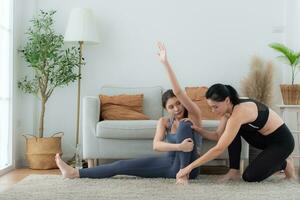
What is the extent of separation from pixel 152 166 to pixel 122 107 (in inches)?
49.9

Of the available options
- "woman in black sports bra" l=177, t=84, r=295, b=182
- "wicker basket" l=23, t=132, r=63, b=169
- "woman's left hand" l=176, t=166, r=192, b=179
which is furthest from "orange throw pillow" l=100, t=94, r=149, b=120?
"woman's left hand" l=176, t=166, r=192, b=179

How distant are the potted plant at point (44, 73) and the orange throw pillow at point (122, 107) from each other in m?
0.44

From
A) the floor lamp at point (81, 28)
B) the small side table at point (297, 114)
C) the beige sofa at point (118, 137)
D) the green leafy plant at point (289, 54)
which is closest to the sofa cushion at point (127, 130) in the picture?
the beige sofa at point (118, 137)

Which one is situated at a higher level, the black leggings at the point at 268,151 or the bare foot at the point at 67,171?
the black leggings at the point at 268,151

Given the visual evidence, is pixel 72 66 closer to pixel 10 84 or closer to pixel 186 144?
pixel 10 84

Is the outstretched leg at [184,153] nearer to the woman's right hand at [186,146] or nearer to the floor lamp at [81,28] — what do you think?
the woman's right hand at [186,146]

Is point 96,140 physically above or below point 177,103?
below

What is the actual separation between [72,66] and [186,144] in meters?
1.99

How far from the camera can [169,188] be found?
3.30 metres

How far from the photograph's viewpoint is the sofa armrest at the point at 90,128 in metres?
4.29

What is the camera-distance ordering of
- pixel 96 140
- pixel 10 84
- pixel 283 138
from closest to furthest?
1. pixel 283 138
2. pixel 96 140
3. pixel 10 84

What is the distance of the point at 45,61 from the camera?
4.86 metres

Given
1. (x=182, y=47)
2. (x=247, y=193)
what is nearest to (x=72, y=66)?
(x=182, y=47)

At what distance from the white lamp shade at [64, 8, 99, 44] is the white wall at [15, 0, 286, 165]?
357 millimetres
